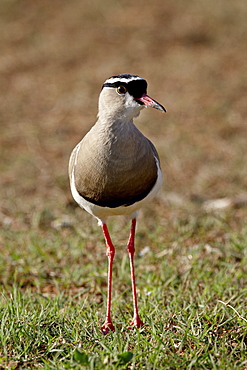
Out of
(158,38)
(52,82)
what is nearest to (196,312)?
(52,82)

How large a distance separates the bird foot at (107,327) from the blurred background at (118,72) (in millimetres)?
2077

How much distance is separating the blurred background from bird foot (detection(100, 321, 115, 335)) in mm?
2077

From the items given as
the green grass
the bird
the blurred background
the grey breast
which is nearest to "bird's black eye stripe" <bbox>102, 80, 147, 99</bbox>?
the bird

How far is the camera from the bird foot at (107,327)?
3193 mm

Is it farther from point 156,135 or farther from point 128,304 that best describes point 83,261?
point 156,135

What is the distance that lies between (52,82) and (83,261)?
5.62 m

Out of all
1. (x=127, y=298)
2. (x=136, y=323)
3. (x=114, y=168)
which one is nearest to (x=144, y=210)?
(x=127, y=298)

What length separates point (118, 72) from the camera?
368 inches

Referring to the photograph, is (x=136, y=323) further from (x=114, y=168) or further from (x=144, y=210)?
(x=144, y=210)

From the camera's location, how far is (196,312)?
3305 millimetres

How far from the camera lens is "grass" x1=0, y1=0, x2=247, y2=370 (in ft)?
9.77

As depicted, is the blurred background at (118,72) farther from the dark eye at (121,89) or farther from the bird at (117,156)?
the dark eye at (121,89)

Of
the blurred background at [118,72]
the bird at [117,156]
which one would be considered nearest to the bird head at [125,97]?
the bird at [117,156]

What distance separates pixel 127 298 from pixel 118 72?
6140 mm
